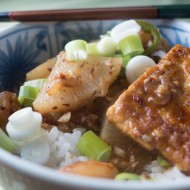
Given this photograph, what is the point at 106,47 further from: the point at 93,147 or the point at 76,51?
the point at 93,147

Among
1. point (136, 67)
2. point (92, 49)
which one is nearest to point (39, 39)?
point (92, 49)

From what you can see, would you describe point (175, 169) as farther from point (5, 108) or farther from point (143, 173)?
point (5, 108)

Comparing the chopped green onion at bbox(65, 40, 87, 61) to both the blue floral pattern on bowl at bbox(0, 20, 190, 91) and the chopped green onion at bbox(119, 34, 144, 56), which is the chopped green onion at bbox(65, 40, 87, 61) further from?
the blue floral pattern on bowl at bbox(0, 20, 190, 91)

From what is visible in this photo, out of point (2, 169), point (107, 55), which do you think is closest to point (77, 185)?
point (2, 169)

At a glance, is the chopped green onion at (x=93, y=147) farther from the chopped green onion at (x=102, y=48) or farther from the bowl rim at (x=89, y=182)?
the chopped green onion at (x=102, y=48)

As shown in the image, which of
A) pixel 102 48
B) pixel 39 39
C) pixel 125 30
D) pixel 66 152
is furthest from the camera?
pixel 39 39

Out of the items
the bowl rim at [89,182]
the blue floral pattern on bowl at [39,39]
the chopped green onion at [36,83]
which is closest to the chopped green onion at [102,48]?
the chopped green onion at [36,83]
